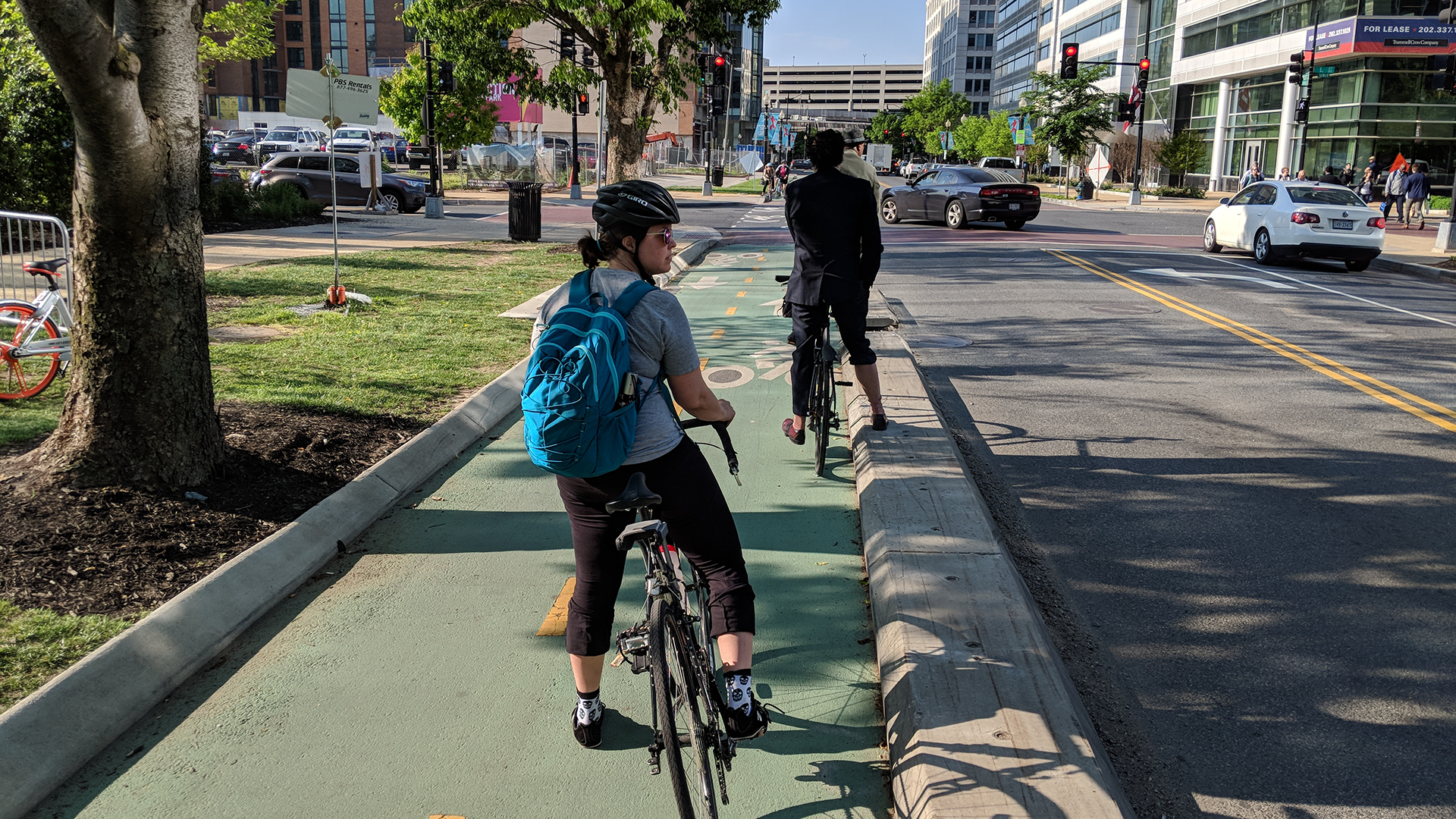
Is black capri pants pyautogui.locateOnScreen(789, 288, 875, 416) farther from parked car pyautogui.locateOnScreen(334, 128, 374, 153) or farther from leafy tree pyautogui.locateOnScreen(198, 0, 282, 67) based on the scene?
parked car pyautogui.locateOnScreen(334, 128, 374, 153)

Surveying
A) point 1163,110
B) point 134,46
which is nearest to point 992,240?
point 134,46

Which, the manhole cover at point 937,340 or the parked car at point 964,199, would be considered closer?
the manhole cover at point 937,340

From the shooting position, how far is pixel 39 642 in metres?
3.83

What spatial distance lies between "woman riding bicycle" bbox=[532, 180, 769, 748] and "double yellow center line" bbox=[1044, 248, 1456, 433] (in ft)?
22.8

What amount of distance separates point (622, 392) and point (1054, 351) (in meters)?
8.75

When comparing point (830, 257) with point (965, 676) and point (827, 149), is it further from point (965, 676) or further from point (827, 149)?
point (965, 676)

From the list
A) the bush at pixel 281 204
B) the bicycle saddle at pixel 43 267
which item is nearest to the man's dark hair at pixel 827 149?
the bicycle saddle at pixel 43 267

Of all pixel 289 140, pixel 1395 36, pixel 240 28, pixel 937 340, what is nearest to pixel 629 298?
pixel 937 340

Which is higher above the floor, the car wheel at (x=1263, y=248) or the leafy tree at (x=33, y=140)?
the leafy tree at (x=33, y=140)

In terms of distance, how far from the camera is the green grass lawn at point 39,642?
140 inches

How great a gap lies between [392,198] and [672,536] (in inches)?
1142

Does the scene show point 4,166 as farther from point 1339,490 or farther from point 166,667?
point 1339,490

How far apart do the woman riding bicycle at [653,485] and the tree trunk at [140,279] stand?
3003 mm

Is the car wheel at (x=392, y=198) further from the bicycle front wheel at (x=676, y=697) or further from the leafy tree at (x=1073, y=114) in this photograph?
the leafy tree at (x=1073, y=114)
